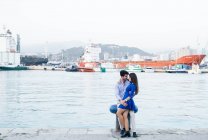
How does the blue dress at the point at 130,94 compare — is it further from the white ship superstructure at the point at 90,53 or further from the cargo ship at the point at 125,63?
A: the white ship superstructure at the point at 90,53

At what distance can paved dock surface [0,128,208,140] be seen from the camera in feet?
21.5

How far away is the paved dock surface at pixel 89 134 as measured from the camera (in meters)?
6.54

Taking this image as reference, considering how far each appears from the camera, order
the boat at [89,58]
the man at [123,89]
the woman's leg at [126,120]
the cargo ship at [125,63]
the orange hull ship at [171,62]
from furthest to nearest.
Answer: the boat at [89,58]
the cargo ship at [125,63]
the orange hull ship at [171,62]
the man at [123,89]
the woman's leg at [126,120]

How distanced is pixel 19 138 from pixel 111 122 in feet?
22.2

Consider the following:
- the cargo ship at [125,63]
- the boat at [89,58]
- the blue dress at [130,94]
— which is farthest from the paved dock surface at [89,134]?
the boat at [89,58]

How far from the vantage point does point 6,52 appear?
472 feet

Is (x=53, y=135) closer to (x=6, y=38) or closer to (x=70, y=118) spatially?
(x=70, y=118)

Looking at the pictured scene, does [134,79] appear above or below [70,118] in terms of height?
above

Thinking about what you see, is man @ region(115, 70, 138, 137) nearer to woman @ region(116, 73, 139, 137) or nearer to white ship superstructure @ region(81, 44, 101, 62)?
woman @ region(116, 73, 139, 137)

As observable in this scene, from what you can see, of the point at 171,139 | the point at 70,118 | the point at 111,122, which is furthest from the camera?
the point at 70,118

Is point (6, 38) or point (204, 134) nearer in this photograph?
point (204, 134)

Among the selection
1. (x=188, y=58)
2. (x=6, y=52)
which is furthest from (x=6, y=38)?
(x=188, y=58)

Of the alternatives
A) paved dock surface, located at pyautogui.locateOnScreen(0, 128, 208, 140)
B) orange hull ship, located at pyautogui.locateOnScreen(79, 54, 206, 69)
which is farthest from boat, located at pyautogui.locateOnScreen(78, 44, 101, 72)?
paved dock surface, located at pyautogui.locateOnScreen(0, 128, 208, 140)

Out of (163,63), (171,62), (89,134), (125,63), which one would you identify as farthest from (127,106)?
(125,63)
